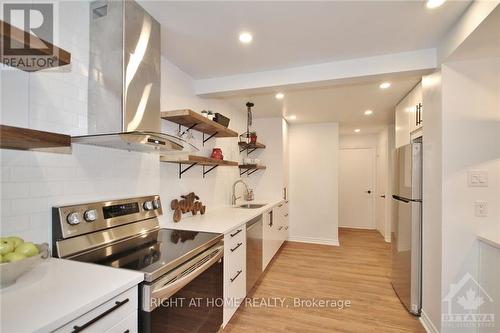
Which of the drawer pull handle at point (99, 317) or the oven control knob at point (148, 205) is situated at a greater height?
the oven control knob at point (148, 205)

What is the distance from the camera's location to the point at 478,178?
1.80 metres

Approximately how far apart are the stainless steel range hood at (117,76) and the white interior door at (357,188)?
5.45 m

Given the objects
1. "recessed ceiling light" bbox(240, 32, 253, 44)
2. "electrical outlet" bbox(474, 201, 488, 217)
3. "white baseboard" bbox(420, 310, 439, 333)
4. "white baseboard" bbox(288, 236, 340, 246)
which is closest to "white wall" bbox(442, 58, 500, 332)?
A: "electrical outlet" bbox(474, 201, 488, 217)

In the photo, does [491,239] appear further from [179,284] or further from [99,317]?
[99,317]

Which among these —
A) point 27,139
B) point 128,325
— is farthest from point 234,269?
point 27,139

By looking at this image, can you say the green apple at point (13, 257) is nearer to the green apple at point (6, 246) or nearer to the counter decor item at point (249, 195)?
the green apple at point (6, 246)

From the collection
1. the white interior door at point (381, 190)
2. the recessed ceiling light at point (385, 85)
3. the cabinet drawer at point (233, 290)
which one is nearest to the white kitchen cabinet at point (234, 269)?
the cabinet drawer at point (233, 290)

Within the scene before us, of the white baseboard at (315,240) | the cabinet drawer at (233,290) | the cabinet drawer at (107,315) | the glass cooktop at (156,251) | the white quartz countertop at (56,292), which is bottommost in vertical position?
the white baseboard at (315,240)

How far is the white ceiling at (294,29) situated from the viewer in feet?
5.01

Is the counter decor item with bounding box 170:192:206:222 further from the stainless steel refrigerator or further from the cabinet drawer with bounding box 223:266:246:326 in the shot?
the stainless steel refrigerator

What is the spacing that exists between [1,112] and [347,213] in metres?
6.25

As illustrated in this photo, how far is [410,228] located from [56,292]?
2.69 meters

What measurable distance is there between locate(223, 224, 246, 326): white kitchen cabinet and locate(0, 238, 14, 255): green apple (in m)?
1.25

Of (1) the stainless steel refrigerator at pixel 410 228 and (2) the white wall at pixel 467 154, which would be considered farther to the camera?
(1) the stainless steel refrigerator at pixel 410 228
